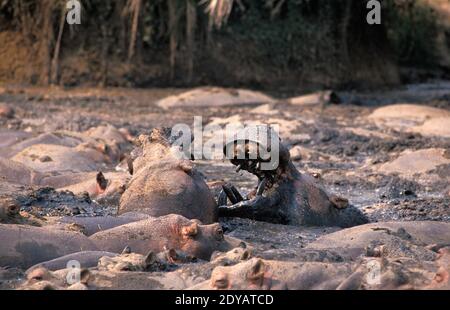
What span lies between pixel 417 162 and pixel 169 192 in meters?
4.26

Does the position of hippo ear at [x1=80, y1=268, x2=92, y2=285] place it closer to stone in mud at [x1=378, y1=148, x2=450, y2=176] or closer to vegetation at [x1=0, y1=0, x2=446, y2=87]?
stone in mud at [x1=378, y1=148, x2=450, y2=176]

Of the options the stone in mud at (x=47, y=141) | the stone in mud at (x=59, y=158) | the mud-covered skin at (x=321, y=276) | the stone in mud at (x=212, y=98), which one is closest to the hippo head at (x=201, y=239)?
the mud-covered skin at (x=321, y=276)

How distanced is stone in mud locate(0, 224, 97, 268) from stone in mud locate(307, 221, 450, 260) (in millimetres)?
1347

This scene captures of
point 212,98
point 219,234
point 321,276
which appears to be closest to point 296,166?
point 219,234

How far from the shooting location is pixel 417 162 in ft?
34.7

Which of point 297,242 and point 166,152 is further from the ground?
point 166,152

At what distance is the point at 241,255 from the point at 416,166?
5.25m

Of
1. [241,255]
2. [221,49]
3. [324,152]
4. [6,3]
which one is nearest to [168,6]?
[221,49]

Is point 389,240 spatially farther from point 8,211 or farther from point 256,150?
point 8,211

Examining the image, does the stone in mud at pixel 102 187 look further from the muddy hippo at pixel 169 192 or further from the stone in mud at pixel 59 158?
the stone in mud at pixel 59 158

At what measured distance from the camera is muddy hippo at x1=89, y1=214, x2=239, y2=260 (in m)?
6.06

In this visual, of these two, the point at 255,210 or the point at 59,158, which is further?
the point at 59,158

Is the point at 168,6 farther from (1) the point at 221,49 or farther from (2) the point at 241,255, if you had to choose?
(2) the point at 241,255

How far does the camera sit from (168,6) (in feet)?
59.2
